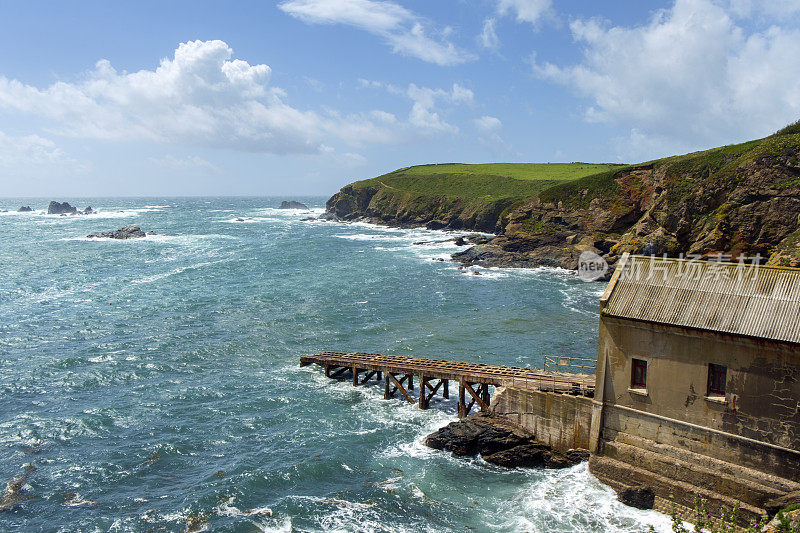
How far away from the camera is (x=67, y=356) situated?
135 feet

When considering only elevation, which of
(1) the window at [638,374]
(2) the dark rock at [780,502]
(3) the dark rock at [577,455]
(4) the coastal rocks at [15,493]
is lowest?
(4) the coastal rocks at [15,493]

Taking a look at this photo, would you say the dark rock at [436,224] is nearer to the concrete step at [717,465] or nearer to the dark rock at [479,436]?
the dark rock at [479,436]

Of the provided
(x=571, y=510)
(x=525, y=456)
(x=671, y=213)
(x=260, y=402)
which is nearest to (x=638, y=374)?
(x=571, y=510)

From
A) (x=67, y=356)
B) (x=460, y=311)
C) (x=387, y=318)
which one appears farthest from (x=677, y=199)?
(x=67, y=356)

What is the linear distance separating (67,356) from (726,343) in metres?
42.6

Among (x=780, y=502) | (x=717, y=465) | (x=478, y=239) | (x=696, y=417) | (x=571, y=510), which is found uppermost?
(x=478, y=239)

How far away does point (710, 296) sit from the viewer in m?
21.4

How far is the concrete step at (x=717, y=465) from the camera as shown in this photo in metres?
19.4

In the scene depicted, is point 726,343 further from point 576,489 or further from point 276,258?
point 276,258

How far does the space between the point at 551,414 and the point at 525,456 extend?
231cm

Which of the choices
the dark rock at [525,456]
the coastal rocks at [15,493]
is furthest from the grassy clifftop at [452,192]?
the coastal rocks at [15,493]

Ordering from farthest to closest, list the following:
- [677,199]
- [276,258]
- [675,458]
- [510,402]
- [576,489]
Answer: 1. [276,258]
2. [677,199]
3. [510,402]
4. [576,489]
5. [675,458]

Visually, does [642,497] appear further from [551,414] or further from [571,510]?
[551,414]

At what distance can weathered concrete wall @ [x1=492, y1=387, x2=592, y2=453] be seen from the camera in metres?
24.4
